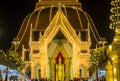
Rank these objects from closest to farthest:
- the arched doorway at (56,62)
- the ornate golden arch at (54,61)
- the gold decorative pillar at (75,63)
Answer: the gold decorative pillar at (75,63), the ornate golden arch at (54,61), the arched doorway at (56,62)

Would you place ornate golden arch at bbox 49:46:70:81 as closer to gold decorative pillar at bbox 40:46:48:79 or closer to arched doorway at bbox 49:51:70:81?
arched doorway at bbox 49:51:70:81

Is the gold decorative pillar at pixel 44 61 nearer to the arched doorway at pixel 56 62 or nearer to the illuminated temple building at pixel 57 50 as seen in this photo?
the illuminated temple building at pixel 57 50

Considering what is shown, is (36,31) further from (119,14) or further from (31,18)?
(119,14)

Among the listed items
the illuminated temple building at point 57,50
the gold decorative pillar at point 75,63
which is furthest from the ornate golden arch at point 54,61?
the gold decorative pillar at point 75,63

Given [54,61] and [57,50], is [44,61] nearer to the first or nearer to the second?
[54,61]

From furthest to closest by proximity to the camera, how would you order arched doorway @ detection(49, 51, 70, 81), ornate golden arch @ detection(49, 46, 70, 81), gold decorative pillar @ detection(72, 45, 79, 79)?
arched doorway @ detection(49, 51, 70, 81)
ornate golden arch @ detection(49, 46, 70, 81)
gold decorative pillar @ detection(72, 45, 79, 79)

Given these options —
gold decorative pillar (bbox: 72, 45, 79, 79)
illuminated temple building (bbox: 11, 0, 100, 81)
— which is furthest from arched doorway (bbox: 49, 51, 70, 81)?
gold decorative pillar (bbox: 72, 45, 79, 79)

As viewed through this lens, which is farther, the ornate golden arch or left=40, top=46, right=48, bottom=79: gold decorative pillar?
the ornate golden arch

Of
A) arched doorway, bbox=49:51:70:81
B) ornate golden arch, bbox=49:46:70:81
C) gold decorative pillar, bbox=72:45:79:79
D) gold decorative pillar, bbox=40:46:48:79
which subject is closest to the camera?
gold decorative pillar, bbox=40:46:48:79

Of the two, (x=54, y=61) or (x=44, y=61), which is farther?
(x=54, y=61)

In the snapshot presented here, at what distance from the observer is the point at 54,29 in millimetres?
55062

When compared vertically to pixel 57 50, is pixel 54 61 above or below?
below

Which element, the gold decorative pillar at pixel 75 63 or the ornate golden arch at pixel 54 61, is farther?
the ornate golden arch at pixel 54 61

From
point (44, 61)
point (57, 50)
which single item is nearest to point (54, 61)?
point (44, 61)
